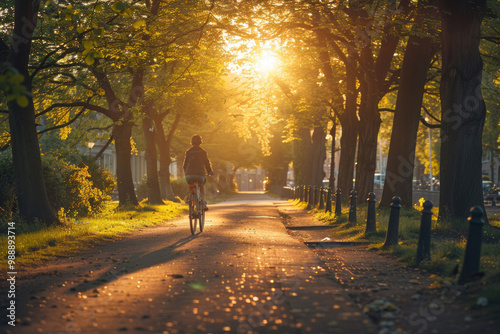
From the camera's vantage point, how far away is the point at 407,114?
64.6 feet

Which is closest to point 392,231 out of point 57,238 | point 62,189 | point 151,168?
point 57,238

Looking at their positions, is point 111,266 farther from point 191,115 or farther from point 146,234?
point 191,115

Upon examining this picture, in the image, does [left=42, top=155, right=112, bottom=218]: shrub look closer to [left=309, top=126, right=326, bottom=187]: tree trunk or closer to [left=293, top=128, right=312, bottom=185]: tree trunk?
[left=309, top=126, right=326, bottom=187]: tree trunk

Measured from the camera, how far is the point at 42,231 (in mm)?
13203

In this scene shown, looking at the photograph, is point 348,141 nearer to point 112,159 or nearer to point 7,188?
point 7,188

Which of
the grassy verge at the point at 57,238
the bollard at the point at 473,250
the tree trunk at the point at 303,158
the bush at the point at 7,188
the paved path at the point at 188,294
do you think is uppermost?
the tree trunk at the point at 303,158

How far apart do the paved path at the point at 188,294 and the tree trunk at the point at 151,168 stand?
19843 mm

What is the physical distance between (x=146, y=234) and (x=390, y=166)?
8122mm

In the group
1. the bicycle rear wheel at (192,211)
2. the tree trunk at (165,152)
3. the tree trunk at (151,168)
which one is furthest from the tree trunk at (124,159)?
the bicycle rear wheel at (192,211)

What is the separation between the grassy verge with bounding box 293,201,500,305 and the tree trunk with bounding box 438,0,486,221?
670 millimetres

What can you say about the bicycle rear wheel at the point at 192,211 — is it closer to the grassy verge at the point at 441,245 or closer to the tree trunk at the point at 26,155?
the tree trunk at the point at 26,155

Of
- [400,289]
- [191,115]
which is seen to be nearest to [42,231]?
[400,289]

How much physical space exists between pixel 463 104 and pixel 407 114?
6.64 meters

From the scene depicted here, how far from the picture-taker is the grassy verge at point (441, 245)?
266 inches
